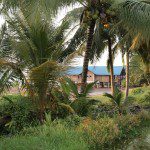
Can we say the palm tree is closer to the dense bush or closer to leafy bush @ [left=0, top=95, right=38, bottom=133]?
leafy bush @ [left=0, top=95, right=38, bottom=133]

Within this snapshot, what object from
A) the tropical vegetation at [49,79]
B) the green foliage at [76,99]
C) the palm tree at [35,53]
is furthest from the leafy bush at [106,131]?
the palm tree at [35,53]

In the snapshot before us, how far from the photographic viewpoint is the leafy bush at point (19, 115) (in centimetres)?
1045

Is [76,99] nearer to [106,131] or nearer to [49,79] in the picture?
[49,79]

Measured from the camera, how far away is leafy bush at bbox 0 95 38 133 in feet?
34.3

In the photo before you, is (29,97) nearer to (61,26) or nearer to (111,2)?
(61,26)

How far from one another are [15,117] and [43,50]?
2065 mm

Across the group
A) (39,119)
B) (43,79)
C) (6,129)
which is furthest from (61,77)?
(6,129)

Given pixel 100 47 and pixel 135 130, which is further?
pixel 100 47

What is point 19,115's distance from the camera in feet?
34.9

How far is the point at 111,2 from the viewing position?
13.1 meters

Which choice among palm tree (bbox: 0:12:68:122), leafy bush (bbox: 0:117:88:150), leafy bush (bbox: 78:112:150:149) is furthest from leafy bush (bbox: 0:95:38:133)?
leafy bush (bbox: 78:112:150:149)

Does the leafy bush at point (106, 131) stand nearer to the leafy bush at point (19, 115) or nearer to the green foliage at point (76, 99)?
the green foliage at point (76, 99)

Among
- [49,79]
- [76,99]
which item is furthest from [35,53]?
[76,99]

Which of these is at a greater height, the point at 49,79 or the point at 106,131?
the point at 49,79
